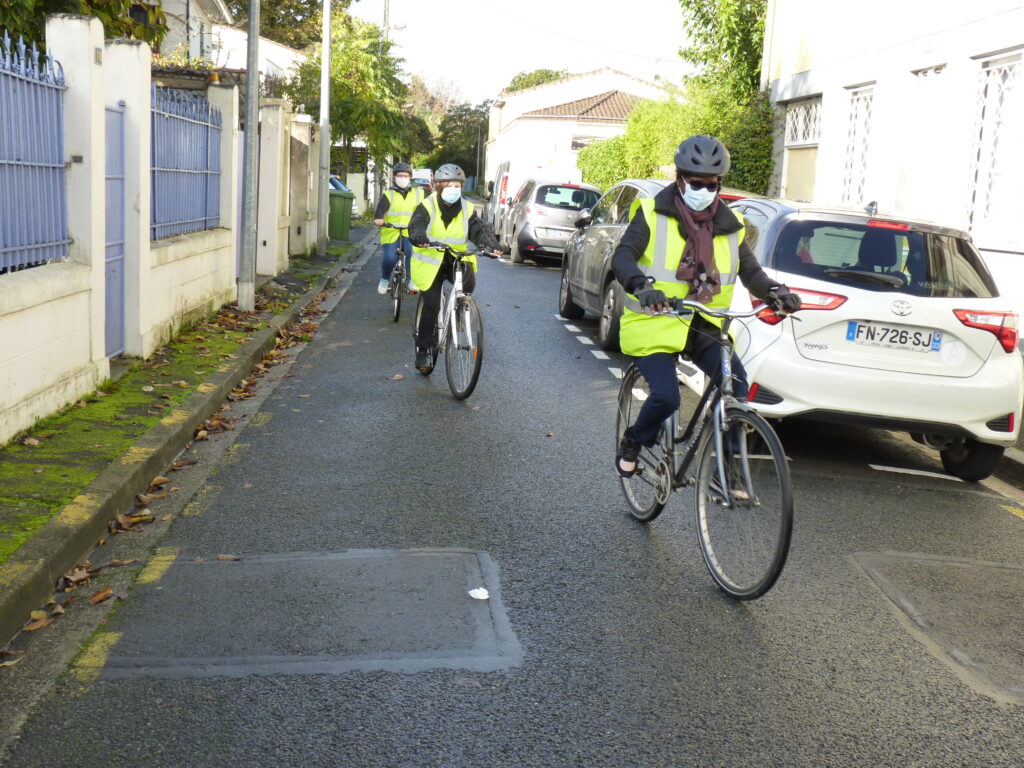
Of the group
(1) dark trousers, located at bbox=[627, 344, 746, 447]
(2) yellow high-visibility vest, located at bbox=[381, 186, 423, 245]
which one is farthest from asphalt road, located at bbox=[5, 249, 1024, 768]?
(2) yellow high-visibility vest, located at bbox=[381, 186, 423, 245]

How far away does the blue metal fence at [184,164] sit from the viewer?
10680mm


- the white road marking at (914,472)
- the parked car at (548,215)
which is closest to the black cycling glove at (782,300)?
the white road marking at (914,472)

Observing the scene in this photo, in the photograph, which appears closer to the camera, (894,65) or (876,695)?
(876,695)

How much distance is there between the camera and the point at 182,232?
38.7ft

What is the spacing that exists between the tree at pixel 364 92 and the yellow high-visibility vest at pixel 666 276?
2984cm

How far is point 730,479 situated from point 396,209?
9.90 meters

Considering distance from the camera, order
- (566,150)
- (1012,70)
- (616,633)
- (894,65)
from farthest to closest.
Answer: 1. (566,150)
2. (894,65)
3. (1012,70)
4. (616,633)

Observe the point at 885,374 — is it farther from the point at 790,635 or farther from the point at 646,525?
the point at 790,635

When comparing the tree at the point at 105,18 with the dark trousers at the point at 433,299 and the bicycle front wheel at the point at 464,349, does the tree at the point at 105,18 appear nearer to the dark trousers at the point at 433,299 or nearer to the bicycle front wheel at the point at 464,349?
the dark trousers at the point at 433,299

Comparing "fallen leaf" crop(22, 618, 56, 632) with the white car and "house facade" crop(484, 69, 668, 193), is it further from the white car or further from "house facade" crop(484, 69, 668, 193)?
"house facade" crop(484, 69, 668, 193)

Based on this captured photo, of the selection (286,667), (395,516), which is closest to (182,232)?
(395,516)

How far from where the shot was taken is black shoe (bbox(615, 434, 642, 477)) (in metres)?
5.73

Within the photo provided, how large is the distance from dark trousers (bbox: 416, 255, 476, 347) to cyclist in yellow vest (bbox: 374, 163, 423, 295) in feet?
13.6

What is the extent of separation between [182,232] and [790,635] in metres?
8.88
